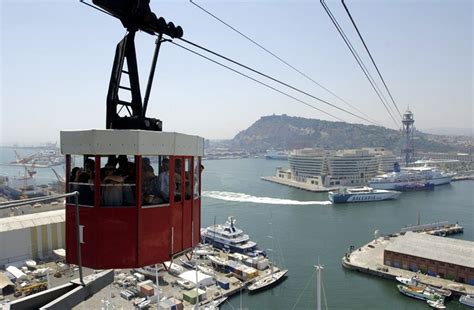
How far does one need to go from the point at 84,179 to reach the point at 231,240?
17.7 metres

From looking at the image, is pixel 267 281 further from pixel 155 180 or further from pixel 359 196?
pixel 359 196

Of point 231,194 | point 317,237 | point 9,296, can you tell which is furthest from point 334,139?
point 9,296

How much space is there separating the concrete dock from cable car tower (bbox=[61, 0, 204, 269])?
1551cm

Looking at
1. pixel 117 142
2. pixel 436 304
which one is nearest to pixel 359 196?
pixel 436 304

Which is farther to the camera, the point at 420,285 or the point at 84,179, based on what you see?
the point at 420,285

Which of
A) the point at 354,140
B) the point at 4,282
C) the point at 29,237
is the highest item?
the point at 354,140

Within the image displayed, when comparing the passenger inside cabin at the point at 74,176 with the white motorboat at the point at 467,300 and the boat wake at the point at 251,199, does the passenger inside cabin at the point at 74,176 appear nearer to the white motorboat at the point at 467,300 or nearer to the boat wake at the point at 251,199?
the white motorboat at the point at 467,300

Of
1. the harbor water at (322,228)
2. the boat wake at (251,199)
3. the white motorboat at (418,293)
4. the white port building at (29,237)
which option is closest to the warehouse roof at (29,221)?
the white port building at (29,237)

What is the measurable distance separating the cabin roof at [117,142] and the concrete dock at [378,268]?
15.8m

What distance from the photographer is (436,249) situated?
56.5ft

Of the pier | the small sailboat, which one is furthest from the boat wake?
the small sailboat

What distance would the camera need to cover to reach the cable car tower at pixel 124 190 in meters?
2.53

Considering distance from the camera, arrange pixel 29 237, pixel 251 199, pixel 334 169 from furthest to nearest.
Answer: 1. pixel 334 169
2. pixel 251 199
3. pixel 29 237

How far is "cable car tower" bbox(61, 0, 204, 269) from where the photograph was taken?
2.53 m
